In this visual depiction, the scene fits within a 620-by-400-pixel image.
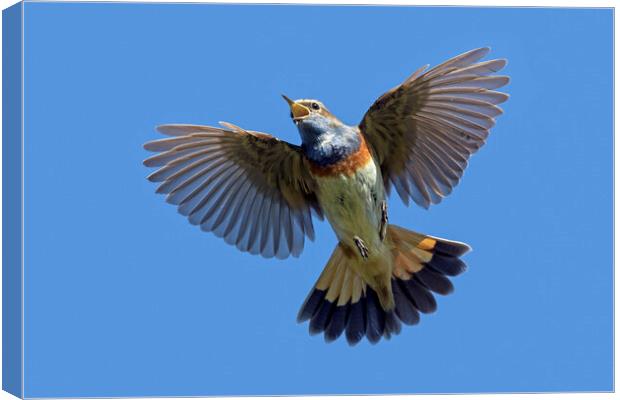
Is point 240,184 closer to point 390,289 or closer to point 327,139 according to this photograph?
point 327,139

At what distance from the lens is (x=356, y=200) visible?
751cm

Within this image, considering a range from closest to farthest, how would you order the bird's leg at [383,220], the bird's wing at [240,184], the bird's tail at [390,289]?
the bird's leg at [383,220] → the bird's wing at [240,184] → the bird's tail at [390,289]

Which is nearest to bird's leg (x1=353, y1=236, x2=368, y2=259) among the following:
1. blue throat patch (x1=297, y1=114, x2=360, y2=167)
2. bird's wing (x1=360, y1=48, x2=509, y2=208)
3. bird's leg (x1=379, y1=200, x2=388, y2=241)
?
bird's leg (x1=379, y1=200, x2=388, y2=241)

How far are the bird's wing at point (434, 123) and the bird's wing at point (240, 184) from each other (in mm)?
538

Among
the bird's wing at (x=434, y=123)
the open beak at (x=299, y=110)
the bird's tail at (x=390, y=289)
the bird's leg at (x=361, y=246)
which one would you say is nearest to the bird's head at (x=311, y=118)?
the open beak at (x=299, y=110)

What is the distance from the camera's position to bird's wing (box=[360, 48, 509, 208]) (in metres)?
7.43

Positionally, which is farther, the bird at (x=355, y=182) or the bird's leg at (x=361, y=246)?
the bird's leg at (x=361, y=246)

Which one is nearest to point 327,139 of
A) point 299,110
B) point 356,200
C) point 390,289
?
point 299,110

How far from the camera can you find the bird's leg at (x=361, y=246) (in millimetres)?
7691

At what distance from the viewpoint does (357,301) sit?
817 cm

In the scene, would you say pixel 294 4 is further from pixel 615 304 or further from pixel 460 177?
pixel 615 304

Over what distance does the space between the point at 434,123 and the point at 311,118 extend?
754 mm

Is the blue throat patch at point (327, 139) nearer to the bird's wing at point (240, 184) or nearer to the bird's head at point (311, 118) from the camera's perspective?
the bird's head at point (311, 118)

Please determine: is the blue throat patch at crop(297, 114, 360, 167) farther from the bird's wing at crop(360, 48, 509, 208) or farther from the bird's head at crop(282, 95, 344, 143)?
the bird's wing at crop(360, 48, 509, 208)
